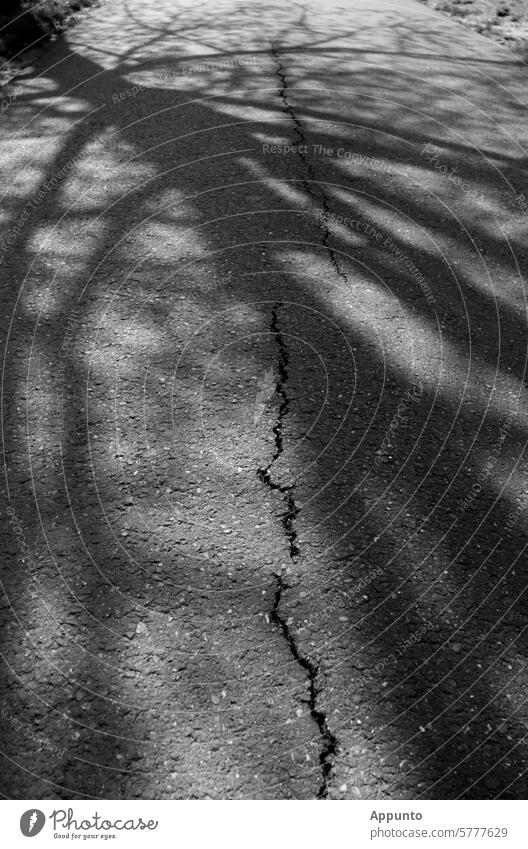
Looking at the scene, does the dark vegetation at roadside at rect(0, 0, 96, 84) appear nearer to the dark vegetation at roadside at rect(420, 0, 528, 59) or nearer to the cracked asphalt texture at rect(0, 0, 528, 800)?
the cracked asphalt texture at rect(0, 0, 528, 800)

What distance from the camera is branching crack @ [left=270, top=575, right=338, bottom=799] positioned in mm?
1906

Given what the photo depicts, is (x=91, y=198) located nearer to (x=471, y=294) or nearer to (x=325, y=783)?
(x=471, y=294)

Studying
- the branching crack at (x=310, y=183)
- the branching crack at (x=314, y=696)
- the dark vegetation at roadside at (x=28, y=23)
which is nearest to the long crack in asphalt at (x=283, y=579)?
the branching crack at (x=314, y=696)

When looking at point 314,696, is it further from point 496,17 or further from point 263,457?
point 496,17

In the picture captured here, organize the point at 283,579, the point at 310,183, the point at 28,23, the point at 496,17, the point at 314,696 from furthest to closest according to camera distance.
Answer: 1. the point at 496,17
2. the point at 28,23
3. the point at 310,183
4. the point at 283,579
5. the point at 314,696

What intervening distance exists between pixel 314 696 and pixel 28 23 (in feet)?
25.4

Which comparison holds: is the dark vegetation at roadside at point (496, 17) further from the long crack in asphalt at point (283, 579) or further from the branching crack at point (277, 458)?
the long crack in asphalt at point (283, 579)

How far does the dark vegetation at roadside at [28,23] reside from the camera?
702 centimetres

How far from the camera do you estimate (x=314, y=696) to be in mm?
2070

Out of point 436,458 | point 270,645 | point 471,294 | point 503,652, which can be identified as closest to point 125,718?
point 270,645

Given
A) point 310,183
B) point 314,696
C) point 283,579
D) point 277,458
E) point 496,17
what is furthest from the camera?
point 496,17

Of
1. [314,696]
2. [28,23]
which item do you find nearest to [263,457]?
[314,696]

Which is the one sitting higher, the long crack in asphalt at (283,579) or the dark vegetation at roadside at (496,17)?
the dark vegetation at roadside at (496,17)
